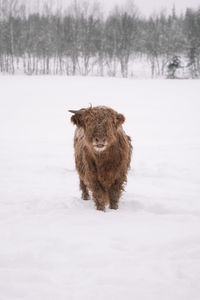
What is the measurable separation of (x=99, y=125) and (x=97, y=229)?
42.4 inches

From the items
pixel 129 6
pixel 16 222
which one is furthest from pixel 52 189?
pixel 129 6

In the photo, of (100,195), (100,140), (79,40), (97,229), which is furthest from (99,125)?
(79,40)

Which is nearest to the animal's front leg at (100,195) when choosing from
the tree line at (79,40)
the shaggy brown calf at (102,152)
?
the shaggy brown calf at (102,152)

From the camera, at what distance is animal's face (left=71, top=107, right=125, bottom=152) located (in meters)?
2.69

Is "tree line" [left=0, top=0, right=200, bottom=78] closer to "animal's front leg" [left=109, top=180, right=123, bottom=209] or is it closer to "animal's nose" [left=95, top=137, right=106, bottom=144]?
"animal's front leg" [left=109, top=180, right=123, bottom=209]

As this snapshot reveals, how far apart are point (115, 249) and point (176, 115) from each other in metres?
12.1

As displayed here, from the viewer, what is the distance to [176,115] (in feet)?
43.2

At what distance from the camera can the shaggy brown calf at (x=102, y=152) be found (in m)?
2.75

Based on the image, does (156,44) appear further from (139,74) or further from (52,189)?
(52,189)

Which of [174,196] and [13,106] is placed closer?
[174,196]

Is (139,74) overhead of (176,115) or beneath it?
overhead

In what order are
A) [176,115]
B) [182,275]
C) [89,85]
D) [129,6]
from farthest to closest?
[129,6] → [89,85] → [176,115] → [182,275]

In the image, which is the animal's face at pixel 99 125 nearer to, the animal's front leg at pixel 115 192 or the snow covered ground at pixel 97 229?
the animal's front leg at pixel 115 192

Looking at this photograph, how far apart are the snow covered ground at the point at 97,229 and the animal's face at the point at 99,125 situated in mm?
803
